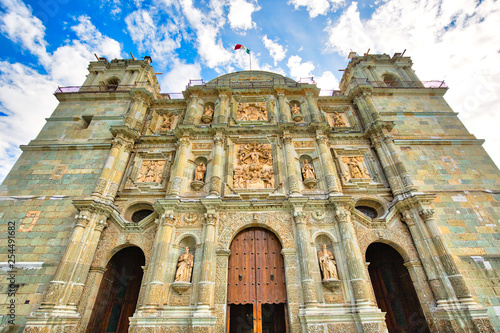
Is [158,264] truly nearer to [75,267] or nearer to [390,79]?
[75,267]

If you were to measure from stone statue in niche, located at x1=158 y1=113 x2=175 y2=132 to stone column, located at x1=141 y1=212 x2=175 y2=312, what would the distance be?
6.69 metres

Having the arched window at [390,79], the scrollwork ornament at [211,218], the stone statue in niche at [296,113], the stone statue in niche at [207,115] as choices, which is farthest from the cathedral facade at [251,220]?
the arched window at [390,79]

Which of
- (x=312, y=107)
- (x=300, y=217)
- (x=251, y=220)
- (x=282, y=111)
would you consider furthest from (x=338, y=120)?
(x=251, y=220)

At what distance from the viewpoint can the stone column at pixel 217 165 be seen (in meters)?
11.1

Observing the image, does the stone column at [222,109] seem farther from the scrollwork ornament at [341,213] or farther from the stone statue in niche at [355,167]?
the scrollwork ornament at [341,213]

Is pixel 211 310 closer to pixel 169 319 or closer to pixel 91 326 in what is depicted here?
pixel 169 319

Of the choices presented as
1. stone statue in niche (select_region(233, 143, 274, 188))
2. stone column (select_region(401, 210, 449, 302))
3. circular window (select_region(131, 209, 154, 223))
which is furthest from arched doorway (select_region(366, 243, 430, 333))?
circular window (select_region(131, 209, 154, 223))

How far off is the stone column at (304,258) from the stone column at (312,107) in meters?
6.20

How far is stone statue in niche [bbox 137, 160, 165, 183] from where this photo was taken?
1238 cm

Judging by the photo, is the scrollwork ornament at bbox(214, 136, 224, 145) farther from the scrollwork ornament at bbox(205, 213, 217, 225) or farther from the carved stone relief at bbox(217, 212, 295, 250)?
the scrollwork ornament at bbox(205, 213, 217, 225)

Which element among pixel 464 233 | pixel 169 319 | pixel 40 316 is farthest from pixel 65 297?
pixel 464 233

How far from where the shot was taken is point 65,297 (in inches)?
340

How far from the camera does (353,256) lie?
9.19 m

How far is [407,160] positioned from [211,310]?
11.9 metres
